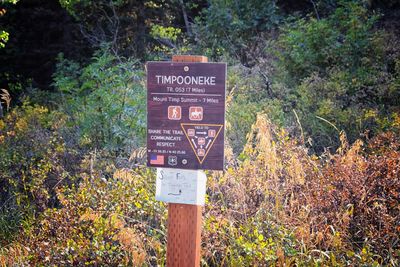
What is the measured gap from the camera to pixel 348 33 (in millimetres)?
10359

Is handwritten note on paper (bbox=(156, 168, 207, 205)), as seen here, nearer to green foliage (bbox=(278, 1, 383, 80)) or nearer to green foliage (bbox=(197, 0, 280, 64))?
green foliage (bbox=(278, 1, 383, 80))

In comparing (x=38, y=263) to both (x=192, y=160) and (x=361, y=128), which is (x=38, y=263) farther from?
(x=361, y=128)

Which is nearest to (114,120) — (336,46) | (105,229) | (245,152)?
(245,152)

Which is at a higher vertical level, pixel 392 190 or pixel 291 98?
pixel 291 98

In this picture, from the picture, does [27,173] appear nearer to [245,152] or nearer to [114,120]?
[114,120]

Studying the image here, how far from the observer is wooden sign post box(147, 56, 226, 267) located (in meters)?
3.65

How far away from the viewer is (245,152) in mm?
5816

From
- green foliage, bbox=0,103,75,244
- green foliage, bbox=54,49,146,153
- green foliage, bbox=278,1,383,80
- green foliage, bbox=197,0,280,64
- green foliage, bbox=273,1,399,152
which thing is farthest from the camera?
green foliage, bbox=197,0,280,64

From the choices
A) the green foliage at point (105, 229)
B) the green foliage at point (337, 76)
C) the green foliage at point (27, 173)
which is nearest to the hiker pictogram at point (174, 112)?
the green foliage at point (105, 229)

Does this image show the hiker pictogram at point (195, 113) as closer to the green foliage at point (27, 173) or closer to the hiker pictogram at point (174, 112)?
the hiker pictogram at point (174, 112)

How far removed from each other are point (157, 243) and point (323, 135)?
4.02 m

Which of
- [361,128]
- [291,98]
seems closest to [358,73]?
[291,98]

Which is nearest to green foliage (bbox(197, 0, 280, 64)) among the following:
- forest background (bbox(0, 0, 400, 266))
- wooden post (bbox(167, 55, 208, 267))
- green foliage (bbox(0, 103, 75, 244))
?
forest background (bbox(0, 0, 400, 266))

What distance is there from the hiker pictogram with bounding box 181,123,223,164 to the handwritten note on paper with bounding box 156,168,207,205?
0.44 ft
